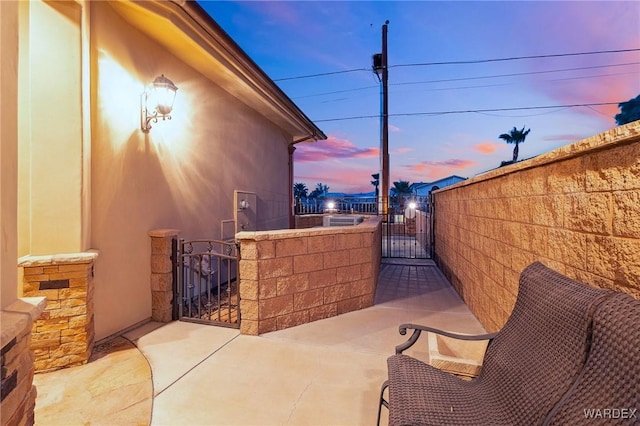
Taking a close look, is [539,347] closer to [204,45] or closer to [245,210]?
[204,45]

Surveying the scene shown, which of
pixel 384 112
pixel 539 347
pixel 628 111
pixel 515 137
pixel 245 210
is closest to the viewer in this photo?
pixel 539 347

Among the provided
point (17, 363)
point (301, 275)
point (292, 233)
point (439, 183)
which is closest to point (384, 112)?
point (292, 233)

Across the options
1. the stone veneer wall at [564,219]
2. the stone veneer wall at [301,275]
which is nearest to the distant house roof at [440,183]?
the stone veneer wall at [301,275]

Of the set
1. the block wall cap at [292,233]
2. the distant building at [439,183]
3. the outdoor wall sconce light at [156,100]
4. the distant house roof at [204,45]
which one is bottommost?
the block wall cap at [292,233]

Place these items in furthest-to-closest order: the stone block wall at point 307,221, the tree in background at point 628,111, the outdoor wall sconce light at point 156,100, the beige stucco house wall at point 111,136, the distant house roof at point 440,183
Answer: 1. the distant house roof at point 440,183
2. the tree in background at point 628,111
3. the stone block wall at point 307,221
4. the outdoor wall sconce light at point 156,100
5. the beige stucco house wall at point 111,136

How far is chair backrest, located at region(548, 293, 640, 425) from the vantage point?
919mm

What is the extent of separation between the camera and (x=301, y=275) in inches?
150

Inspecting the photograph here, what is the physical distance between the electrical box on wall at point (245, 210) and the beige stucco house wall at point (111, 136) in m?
0.79

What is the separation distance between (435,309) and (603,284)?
125 inches

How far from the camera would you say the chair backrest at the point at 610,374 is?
0.92 meters

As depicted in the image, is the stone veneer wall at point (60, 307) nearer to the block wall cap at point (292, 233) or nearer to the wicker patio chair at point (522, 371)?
the block wall cap at point (292, 233)

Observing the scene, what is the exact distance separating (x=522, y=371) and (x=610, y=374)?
1.62 feet

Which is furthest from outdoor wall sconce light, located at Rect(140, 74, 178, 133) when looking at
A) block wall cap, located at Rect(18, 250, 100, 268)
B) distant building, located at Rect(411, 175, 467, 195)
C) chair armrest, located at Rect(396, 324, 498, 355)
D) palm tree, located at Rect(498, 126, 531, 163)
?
distant building, located at Rect(411, 175, 467, 195)

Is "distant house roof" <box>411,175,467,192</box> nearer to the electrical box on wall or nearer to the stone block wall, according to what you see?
the stone block wall
